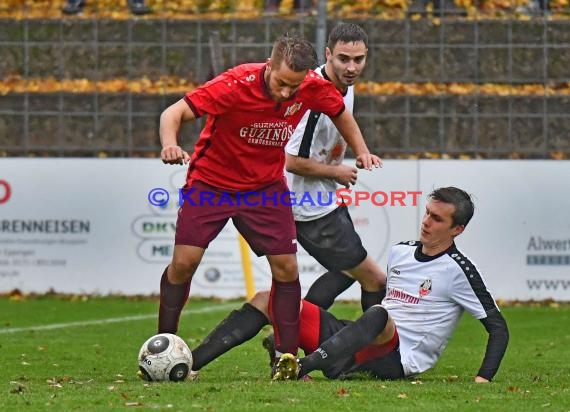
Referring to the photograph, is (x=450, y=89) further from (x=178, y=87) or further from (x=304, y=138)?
(x=304, y=138)

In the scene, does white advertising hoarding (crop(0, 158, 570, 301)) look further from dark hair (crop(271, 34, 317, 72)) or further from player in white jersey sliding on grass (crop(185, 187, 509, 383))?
dark hair (crop(271, 34, 317, 72))

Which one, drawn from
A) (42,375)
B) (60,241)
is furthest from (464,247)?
(42,375)

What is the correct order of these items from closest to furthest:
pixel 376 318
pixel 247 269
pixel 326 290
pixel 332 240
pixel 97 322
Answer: pixel 376 318 < pixel 332 240 < pixel 326 290 < pixel 97 322 < pixel 247 269

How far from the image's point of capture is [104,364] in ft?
32.2

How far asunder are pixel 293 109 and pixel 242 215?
28.3 inches

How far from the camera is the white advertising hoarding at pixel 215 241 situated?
15.9 metres

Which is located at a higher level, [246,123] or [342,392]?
[246,123]

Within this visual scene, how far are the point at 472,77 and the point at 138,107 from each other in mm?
4138

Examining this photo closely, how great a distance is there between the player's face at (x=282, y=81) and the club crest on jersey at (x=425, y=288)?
4.57 ft

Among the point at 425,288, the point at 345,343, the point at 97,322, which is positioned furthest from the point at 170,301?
the point at 97,322

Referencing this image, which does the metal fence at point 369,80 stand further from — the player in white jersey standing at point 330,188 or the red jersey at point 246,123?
the red jersey at point 246,123

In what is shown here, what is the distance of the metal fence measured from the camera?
16.8 metres

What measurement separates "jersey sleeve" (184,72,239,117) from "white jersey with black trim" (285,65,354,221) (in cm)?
122

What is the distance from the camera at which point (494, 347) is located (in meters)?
8.14
